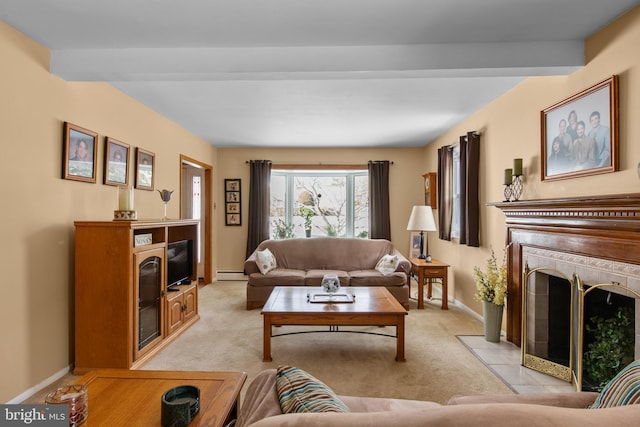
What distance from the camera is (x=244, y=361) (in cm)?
306

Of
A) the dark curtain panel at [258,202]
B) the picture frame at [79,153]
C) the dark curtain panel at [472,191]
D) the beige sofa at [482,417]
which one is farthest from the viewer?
the dark curtain panel at [258,202]

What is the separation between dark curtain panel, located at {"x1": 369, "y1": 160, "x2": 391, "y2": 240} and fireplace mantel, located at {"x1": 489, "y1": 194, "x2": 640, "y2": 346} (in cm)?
313

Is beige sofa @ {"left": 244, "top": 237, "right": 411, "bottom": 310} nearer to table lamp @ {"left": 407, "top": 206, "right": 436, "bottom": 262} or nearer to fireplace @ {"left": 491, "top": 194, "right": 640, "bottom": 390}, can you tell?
table lamp @ {"left": 407, "top": 206, "right": 436, "bottom": 262}

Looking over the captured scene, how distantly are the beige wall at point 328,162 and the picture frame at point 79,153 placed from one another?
3.47 meters

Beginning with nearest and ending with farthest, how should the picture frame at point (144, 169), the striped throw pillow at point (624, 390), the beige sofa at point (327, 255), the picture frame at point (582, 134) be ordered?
1. the striped throw pillow at point (624, 390)
2. the picture frame at point (582, 134)
3. the picture frame at point (144, 169)
4. the beige sofa at point (327, 255)

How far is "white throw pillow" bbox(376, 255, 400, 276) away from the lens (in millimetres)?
4902

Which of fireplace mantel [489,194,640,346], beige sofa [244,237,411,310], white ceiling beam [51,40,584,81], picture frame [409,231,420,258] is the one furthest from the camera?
picture frame [409,231,420,258]

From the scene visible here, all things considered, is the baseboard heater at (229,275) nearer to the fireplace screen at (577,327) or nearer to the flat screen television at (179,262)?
the flat screen television at (179,262)

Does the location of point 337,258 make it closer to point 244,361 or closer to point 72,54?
point 244,361

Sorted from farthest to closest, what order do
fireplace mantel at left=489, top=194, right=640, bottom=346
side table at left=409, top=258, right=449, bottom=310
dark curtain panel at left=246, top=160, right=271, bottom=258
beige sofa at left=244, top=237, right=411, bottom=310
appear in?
dark curtain panel at left=246, top=160, right=271, bottom=258 < beige sofa at left=244, top=237, right=411, bottom=310 < side table at left=409, top=258, right=449, bottom=310 < fireplace mantel at left=489, top=194, right=640, bottom=346

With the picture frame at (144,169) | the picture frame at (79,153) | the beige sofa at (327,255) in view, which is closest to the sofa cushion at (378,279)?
the beige sofa at (327,255)

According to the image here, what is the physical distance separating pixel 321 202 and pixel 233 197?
1677 millimetres

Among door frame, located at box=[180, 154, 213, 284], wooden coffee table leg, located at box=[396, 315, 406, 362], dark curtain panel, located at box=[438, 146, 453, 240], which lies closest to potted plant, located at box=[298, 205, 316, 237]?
door frame, located at box=[180, 154, 213, 284]

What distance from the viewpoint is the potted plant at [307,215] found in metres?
6.63
